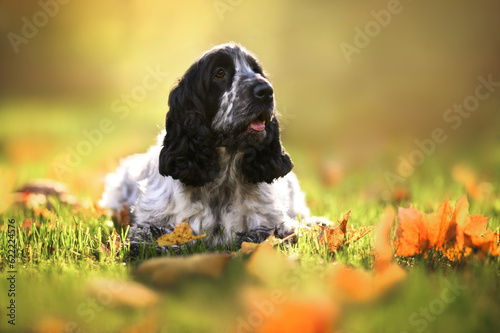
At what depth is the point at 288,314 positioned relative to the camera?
190 cm

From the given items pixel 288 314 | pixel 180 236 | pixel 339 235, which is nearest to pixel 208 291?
pixel 288 314

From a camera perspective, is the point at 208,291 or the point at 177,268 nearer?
the point at 208,291

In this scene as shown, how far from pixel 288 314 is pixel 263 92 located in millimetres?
1992

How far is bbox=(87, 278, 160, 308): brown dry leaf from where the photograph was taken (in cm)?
224

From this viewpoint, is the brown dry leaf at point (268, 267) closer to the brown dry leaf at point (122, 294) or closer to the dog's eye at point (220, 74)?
the brown dry leaf at point (122, 294)

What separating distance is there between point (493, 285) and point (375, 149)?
6.07 metres

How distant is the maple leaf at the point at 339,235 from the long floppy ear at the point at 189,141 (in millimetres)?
993

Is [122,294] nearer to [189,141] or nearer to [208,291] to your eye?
[208,291]

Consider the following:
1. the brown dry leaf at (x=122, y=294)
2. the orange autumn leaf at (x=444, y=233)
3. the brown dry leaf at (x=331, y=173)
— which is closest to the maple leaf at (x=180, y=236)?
the brown dry leaf at (x=122, y=294)

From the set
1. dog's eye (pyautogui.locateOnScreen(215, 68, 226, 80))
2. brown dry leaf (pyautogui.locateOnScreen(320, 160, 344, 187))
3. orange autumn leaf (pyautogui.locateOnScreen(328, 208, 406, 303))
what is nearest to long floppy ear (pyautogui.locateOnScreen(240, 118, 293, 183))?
dog's eye (pyautogui.locateOnScreen(215, 68, 226, 80))

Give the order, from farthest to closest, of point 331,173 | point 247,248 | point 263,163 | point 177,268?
point 331,173
point 263,163
point 247,248
point 177,268

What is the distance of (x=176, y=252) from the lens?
3.38 metres

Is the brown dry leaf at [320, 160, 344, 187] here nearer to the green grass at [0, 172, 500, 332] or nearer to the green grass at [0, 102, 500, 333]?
the green grass at [0, 102, 500, 333]

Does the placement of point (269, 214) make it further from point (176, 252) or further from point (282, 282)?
point (282, 282)
